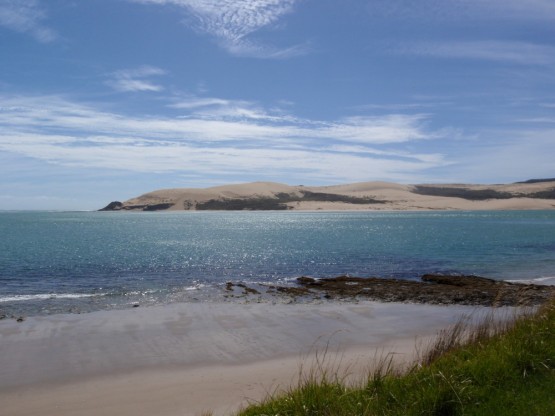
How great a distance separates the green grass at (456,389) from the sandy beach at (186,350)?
1507 mm

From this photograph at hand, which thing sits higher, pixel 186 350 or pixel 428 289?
pixel 186 350

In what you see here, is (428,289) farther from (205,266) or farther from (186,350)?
(205,266)

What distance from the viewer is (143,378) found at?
1148 centimetres

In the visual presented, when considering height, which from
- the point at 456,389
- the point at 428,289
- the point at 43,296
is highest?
the point at 456,389

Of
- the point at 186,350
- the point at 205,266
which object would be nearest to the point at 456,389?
the point at 186,350

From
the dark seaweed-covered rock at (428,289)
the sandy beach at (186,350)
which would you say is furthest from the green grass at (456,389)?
the dark seaweed-covered rock at (428,289)

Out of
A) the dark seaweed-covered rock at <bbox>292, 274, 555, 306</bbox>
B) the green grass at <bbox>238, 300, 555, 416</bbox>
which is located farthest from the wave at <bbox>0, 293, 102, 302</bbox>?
the green grass at <bbox>238, 300, 555, 416</bbox>

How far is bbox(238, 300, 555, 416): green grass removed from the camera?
6.19m

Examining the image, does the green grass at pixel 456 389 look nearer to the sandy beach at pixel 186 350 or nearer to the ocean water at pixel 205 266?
the sandy beach at pixel 186 350

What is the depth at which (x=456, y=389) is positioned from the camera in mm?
6449

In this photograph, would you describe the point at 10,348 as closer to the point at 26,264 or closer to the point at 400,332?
the point at 400,332

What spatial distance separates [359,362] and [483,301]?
1145 centimetres

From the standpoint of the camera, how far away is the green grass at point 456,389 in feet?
20.3

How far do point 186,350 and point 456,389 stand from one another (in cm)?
892
